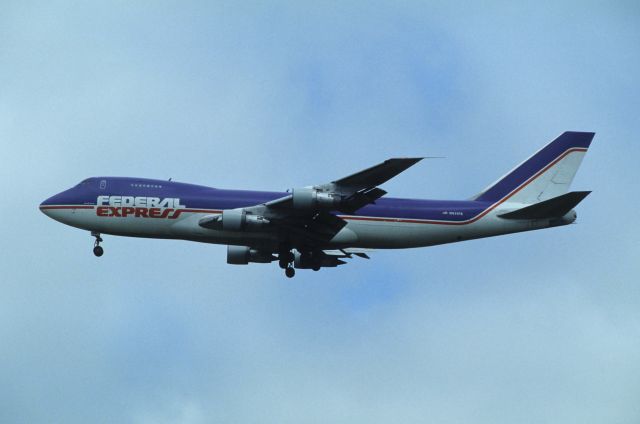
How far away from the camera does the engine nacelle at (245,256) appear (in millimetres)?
59678

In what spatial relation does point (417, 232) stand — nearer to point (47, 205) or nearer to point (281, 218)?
point (281, 218)

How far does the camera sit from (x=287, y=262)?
57.3 m

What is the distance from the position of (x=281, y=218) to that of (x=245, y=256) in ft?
22.2

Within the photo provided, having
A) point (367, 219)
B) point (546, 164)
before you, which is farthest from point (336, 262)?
point (546, 164)

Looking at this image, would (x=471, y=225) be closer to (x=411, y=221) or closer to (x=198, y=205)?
(x=411, y=221)

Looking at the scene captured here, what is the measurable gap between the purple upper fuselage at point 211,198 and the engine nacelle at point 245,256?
4.24m

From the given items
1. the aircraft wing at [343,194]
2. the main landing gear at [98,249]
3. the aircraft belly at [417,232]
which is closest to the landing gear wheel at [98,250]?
the main landing gear at [98,249]

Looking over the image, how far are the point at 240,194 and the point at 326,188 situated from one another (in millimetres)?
6403

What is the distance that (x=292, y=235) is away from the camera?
5584cm

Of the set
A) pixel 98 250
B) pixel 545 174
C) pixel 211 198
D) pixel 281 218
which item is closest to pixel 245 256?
pixel 211 198

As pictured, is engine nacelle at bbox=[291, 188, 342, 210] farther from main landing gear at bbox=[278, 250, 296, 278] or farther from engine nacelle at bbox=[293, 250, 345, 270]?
engine nacelle at bbox=[293, 250, 345, 270]

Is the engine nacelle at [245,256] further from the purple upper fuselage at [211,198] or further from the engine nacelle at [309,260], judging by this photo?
the purple upper fuselage at [211,198]

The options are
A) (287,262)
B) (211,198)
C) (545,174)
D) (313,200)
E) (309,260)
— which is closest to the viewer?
(313,200)

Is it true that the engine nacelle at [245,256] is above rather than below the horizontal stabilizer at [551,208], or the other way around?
below
